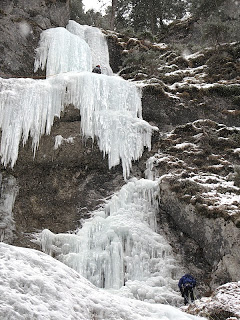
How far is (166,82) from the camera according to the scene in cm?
1680

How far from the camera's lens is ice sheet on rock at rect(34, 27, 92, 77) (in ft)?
56.4

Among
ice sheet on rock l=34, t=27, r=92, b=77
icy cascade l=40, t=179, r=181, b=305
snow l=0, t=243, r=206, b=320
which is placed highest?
ice sheet on rock l=34, t=27, r=92, b=77

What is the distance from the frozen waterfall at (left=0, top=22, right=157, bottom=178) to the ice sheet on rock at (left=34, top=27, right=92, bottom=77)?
12.0 feet

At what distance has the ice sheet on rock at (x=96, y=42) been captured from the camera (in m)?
19.6

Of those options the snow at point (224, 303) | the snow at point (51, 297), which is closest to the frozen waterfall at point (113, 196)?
the snow at point (224, 303)

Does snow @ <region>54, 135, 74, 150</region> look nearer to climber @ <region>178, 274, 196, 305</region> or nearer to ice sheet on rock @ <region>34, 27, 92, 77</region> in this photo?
ice sheet on rock @ <region>34, 27, 92, 77</region>

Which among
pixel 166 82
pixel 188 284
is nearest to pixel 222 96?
pixel 166 82

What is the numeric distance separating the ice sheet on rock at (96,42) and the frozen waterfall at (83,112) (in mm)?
5725

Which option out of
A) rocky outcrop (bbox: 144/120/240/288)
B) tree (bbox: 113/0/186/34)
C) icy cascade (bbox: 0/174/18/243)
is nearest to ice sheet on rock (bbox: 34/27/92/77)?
icy cascade (bbox: 0/174/18/243)

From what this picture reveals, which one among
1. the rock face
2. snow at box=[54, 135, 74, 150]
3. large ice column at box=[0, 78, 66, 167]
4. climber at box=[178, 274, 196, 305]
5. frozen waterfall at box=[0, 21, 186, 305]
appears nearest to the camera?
climber at box=[178, 274, 196, 305]

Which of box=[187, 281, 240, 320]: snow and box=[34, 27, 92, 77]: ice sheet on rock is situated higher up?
box=[34, 27, 92, 77]: ice sheet on rock

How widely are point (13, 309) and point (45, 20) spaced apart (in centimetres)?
1822

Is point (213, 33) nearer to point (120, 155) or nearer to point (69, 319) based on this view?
A: point (120, 155)

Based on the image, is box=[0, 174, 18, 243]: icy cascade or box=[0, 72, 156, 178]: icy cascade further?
box=[0, 72, 156, 178]: icy cascade
